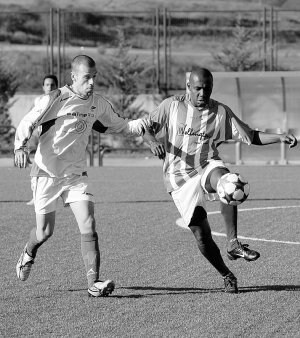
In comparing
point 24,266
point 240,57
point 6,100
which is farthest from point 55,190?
point 240,57

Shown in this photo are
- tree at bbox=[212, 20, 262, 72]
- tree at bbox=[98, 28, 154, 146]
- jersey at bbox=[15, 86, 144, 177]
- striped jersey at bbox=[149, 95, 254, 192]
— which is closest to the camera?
jersey at bbox=[15, 86, 144, 177]

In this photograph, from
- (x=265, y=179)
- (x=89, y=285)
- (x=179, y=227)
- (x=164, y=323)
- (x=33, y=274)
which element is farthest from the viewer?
(x=265, y=179)

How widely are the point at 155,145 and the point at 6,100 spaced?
948 inches

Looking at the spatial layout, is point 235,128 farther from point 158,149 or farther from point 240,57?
point 240,57

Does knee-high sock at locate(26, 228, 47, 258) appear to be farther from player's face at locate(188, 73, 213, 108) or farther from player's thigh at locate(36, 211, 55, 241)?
player's face at locate(188, 73, 213, 108)

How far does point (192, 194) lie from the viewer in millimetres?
7715

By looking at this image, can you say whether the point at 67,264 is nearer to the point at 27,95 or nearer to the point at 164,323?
the point at 164,323

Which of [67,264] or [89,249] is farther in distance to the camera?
[67,264]

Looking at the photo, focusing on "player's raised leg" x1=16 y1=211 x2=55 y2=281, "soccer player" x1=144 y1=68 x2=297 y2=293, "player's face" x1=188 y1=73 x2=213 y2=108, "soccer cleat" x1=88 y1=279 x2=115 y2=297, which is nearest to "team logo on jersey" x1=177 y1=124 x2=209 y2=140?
"soccer player" x1=144 y1=68 x2=297 y2=293

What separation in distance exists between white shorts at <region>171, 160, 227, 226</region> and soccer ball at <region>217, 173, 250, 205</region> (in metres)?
0.23

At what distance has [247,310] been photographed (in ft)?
22.5

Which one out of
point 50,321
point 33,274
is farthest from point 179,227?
point 50,321

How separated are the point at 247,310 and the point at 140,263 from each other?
2513 mm

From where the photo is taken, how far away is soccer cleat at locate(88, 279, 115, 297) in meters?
7.31
